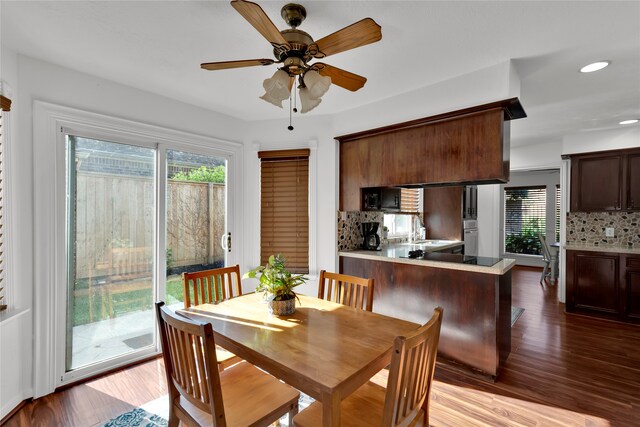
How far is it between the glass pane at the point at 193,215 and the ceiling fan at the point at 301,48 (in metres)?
1.70

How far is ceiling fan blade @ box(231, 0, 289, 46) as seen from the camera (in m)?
1.19

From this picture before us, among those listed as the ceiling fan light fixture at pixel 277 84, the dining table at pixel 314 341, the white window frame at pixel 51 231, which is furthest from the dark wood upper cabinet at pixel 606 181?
the white window frame at pixel 51 231

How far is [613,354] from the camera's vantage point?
2.95m

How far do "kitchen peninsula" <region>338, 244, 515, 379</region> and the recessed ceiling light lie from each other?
1647 mm

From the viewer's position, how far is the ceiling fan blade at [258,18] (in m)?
1.19

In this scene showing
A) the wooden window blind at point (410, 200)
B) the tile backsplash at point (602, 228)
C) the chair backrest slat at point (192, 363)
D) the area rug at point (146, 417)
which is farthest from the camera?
the wooden window blind at point (410, 200)

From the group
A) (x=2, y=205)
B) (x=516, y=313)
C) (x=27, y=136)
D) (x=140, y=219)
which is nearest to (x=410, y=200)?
(x=516, y=313)

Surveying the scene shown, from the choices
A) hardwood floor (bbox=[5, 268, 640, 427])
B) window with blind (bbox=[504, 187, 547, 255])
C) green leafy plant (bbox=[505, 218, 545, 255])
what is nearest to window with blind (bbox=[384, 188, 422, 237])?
hardwood floor (bbox=[5, 268, 640, 427])

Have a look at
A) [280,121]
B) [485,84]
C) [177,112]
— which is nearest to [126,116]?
[177,112]

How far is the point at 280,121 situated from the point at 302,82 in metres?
2.03

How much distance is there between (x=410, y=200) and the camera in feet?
16.4

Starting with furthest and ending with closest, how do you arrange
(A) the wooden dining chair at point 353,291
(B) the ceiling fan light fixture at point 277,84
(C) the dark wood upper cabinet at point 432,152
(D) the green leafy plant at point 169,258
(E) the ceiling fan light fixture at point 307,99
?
(D) the green leafy plant at point 169,258, (C) the dark wood upper cabinet at point 432,152, (A) the wooden dining chair at point 353,291, (E) the ceiling fan light fixture at point 307,99, (B) the ceiling fan light fixture at point 277,84

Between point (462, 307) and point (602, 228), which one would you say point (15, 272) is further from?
point (602, 228)

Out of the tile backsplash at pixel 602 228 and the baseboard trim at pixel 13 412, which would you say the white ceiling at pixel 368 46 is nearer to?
the tile backsplash at pixel 602 228
